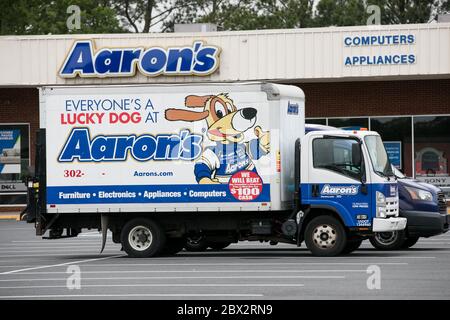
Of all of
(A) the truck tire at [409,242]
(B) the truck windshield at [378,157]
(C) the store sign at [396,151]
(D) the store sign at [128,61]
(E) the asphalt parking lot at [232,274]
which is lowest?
(E) the asphalt parking lot at [232,274]

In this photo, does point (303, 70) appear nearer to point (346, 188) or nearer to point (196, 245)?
point (196, 245)

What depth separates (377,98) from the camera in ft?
127

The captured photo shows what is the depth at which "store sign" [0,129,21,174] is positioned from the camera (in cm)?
3972

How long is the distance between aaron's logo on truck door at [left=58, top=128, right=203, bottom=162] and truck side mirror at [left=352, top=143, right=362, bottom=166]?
273 centimetres

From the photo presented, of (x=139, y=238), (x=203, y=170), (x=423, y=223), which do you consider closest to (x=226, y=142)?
(x=203, y=170)

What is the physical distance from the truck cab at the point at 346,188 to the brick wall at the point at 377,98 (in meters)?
18.7

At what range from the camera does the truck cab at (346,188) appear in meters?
19.7

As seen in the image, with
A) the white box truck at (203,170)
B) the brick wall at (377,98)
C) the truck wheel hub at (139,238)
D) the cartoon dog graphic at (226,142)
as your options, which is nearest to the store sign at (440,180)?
the brick wall at (377,98)

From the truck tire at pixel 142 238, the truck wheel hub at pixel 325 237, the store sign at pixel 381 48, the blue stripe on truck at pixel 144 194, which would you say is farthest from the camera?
the store sign at pixel 381 48

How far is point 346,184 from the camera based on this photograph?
1984 cm

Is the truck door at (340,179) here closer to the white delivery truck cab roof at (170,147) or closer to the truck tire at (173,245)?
the white delivery truck cab roof at (170,147)

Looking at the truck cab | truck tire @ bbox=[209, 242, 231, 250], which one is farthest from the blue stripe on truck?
truck tire @ bbox=[209, 242, 231, 250]

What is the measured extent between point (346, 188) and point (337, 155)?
0.62m
